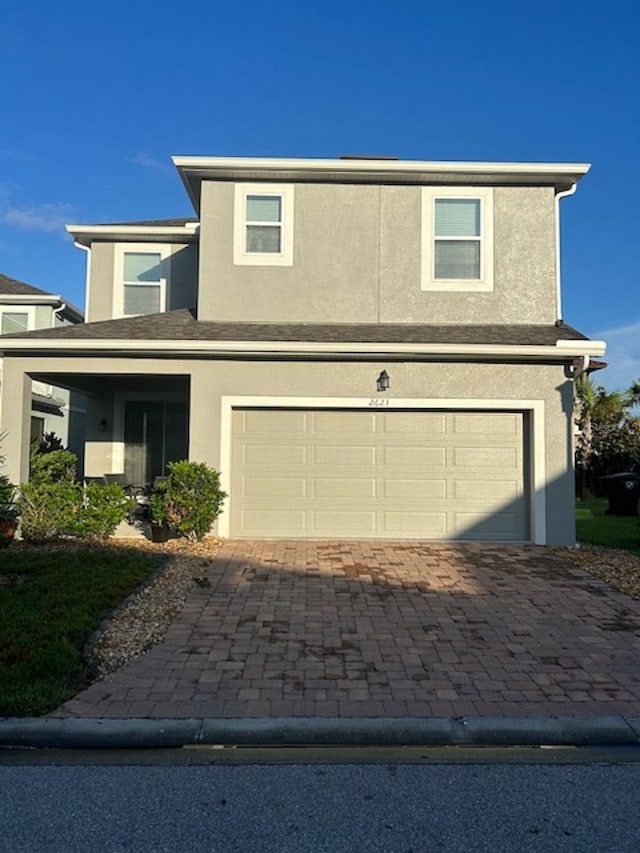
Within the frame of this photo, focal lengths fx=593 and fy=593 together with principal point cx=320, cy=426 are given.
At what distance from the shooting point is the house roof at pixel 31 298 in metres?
16.7

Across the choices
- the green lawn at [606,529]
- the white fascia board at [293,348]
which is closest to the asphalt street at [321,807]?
the white fascia board at [293,348]

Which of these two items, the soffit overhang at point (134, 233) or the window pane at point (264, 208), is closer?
the window pane at point (264, 208)

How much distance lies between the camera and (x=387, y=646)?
17.9ft

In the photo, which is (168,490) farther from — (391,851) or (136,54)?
(136,54)

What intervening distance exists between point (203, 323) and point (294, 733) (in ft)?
26.8

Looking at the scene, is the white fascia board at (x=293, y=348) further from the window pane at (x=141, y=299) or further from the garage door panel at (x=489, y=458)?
the window pane at (x=141, y=299)

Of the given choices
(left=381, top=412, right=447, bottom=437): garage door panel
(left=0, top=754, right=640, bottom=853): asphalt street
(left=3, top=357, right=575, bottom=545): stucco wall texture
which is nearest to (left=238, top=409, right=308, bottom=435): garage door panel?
(left=3, top=357, right=575, bottom=545): stucco wall texture

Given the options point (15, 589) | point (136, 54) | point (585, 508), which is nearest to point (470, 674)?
point (15, 589)

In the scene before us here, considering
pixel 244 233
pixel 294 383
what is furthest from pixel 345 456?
pixel 244 233

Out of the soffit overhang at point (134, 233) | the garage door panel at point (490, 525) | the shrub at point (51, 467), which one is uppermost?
the soffit overhang at point (134, 233)

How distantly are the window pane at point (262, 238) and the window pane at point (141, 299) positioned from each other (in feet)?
11.1

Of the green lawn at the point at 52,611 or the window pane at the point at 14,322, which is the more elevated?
the window pane at the point at 14,322

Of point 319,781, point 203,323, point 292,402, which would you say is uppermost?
point 203,323

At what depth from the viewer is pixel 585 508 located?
Result: 55.4 ft
